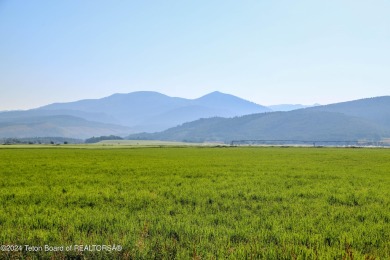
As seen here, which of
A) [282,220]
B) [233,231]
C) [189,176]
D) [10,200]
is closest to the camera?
[233,231]

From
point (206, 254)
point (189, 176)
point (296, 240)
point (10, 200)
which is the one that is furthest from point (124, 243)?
point (189, 176)

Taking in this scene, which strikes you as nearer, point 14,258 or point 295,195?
point 14,258

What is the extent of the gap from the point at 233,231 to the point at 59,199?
28.7 ft

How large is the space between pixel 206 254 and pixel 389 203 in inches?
426

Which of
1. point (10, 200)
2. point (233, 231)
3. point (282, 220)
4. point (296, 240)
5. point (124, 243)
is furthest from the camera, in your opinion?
point (10, 200)

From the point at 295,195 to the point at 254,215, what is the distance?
570cm

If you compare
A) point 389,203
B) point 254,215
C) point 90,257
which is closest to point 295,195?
point 389,203

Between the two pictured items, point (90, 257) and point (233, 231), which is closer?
point (90, 257)

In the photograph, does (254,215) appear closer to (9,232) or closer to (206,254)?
(206,254)

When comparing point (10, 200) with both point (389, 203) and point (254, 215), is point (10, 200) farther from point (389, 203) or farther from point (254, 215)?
point (389, 203)

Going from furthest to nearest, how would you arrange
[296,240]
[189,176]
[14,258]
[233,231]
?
[189,176], [233,231], [296,240], [14,258]

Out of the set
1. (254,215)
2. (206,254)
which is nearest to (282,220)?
(254,215)

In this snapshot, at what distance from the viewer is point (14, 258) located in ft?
25.7

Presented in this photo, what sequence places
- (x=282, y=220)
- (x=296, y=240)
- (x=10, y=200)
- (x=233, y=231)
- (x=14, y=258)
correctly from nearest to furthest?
(x=14, y=258)
(x=296, y=240)
(x=233, y=231)
(x=282, y=220)
(x=10, y=200)
